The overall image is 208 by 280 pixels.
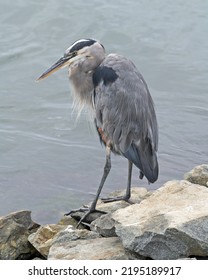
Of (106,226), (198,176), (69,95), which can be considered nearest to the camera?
(106,226)

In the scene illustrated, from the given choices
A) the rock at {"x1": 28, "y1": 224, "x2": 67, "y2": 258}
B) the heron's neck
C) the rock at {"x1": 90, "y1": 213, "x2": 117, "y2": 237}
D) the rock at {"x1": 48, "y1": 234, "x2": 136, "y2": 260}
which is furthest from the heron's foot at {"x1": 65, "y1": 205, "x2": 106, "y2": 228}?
the heron's neck

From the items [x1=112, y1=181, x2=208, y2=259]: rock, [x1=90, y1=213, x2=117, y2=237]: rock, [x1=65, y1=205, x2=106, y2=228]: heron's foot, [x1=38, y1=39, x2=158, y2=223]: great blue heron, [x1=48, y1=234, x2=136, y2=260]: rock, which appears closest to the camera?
[x1=112, y1=181, x2=208, y2=259]: rock

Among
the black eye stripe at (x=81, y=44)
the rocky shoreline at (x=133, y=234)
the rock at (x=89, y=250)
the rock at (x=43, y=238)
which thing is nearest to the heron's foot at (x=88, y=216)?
the rocky shoreline at (x=133, y=234)

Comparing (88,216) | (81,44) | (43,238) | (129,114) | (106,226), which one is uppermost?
(81,44)

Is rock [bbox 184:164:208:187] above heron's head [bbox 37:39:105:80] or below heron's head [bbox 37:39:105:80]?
below

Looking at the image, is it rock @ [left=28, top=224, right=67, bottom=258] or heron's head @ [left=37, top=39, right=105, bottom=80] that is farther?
heron's head @ [left=37, top=39, right=105, bottom=80]

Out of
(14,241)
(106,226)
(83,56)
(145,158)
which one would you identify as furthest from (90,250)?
(83,56)

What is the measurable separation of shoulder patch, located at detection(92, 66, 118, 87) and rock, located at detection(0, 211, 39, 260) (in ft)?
4.81

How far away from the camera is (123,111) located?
6.07 m

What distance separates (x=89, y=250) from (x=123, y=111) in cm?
174

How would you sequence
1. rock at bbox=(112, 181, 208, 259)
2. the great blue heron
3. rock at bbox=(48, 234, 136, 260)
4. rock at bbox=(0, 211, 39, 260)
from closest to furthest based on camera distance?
rock at bbox=(112, 181, 208, 259)
rock at bbox=(48, 234, 136, 260)
rock at bbox=(0, 211, 39, 260)
the great blue heron

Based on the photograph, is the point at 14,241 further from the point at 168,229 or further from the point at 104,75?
the point at 104,75

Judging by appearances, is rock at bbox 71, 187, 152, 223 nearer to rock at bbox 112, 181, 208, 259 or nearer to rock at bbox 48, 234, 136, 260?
rock at bbox 48, 234, 136, 260

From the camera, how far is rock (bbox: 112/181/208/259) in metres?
4.19
